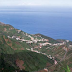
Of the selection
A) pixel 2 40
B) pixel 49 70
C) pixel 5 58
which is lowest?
pixel 49 70

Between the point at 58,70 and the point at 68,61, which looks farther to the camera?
the point at 68,61

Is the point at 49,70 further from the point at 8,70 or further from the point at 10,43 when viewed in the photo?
the point at 10,43

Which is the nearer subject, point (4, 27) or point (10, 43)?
point (10, 43)

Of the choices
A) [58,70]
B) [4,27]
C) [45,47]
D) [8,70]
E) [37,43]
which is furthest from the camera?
[4,27]

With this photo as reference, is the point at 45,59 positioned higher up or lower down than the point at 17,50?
lower down

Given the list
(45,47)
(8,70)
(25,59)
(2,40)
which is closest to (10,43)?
(2,40)

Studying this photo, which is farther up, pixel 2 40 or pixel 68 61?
pixel 2 40

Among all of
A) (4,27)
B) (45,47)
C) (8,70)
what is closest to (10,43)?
(8,70)

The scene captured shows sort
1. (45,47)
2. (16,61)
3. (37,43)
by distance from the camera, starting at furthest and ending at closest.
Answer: (37,43), (45,47), (16,61)

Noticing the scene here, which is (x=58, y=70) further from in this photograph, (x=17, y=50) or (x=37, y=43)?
(x=37, y=43)
